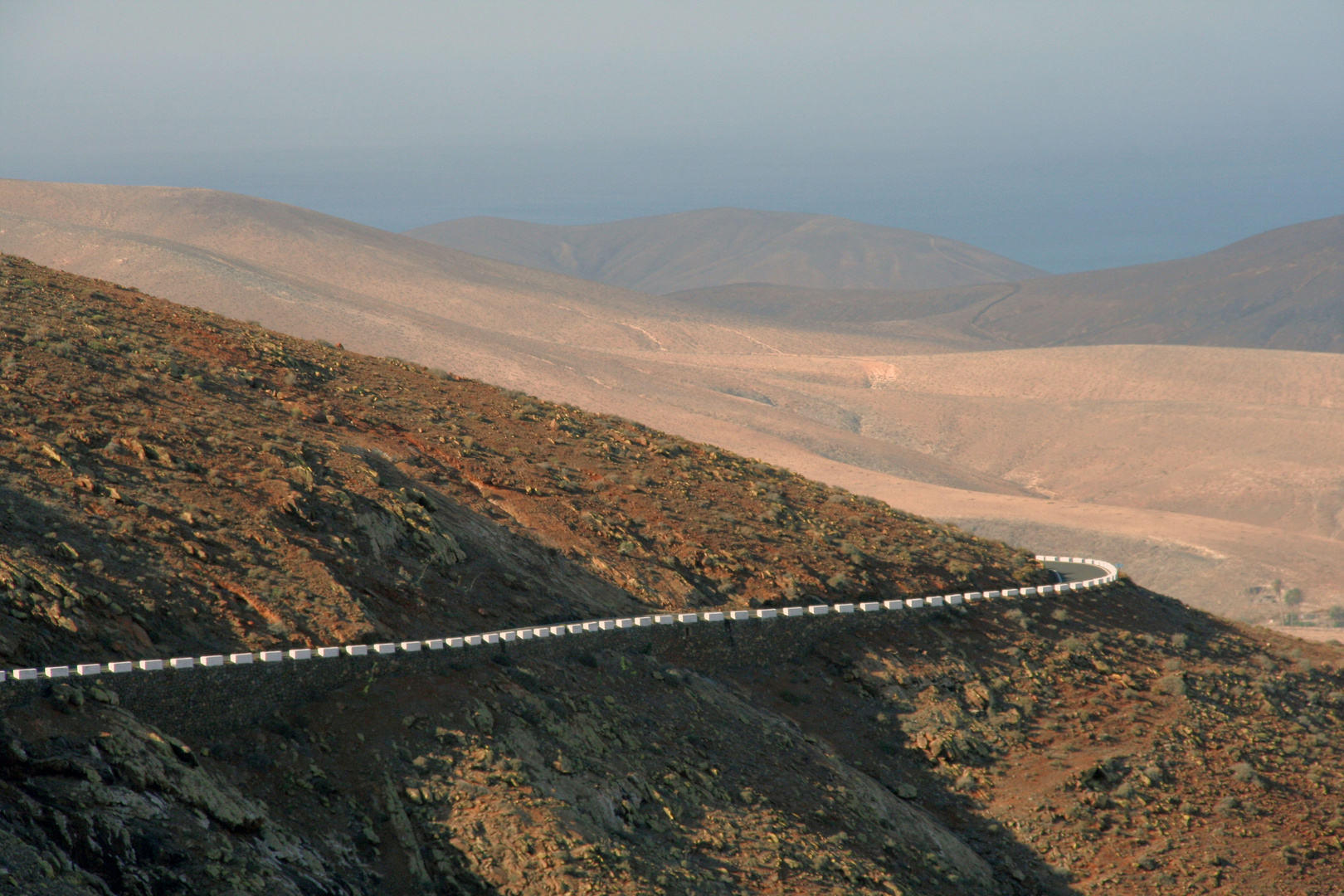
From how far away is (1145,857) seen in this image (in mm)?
22953

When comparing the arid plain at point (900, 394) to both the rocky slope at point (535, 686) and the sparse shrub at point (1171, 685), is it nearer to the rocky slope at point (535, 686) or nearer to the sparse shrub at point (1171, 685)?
the sparse shrub at point (1171, 685)

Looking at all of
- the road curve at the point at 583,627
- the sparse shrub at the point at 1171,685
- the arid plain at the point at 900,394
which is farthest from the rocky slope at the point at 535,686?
the arid plain at the point at 900,394

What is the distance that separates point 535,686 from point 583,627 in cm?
231

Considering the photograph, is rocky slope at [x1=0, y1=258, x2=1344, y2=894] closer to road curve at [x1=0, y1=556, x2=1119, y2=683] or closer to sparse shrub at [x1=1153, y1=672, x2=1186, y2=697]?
sparse shrub at [x1=1153, y1=672, x2=1186, y2=697]

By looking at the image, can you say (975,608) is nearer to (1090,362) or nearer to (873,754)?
(873,754)

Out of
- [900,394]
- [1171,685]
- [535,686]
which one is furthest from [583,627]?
[900,394]

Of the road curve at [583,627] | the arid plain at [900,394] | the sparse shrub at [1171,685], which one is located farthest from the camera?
the arid plain at [900,394]

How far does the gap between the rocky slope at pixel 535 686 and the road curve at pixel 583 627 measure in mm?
383

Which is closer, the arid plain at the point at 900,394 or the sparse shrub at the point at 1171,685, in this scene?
the sparse shrub at the point at 1171,685

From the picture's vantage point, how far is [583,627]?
75.2 feet

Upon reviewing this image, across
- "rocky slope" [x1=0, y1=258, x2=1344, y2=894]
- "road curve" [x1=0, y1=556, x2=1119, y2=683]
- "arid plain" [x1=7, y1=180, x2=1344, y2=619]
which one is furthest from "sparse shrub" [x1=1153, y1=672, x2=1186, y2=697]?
"arid plain" [x1=7, y1=180, x2=1344, y2=619]

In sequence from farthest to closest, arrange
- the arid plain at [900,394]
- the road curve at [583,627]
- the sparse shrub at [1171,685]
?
the arid plain at [900,394] → the sparse shrub at [1171,685] → the road curve at [583,627]

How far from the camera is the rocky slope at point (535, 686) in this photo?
1659cm

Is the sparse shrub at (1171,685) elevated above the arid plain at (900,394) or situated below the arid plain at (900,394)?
below
